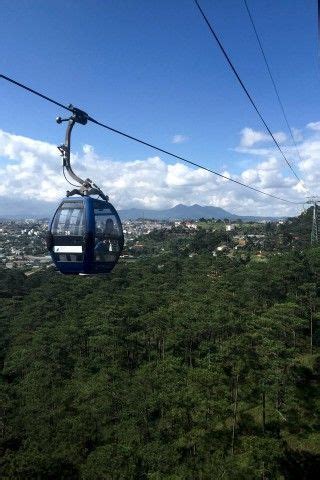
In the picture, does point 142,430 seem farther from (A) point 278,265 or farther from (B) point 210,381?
(A) point 278,265

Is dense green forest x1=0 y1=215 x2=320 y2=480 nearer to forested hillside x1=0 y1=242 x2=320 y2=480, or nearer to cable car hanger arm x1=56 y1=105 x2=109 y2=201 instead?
forested hillside x1=0 y1=242 x2=320 y2=480

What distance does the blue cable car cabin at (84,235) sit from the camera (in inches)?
436

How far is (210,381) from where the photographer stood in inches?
1012

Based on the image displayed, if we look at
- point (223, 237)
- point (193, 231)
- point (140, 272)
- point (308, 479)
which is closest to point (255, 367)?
point (308, 479)

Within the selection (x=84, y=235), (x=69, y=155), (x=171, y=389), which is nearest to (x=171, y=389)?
(x=171, y=389)

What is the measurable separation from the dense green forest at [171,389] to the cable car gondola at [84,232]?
1327 cm

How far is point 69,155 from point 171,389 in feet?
64.5

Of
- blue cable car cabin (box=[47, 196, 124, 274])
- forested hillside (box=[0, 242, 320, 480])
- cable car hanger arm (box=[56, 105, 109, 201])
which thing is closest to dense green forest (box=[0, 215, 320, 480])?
forested hillside (box=[0, 242, 320, 480])

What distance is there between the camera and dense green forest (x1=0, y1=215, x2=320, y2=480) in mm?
21984

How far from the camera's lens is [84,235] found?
36.3 feet

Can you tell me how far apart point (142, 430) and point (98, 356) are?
11727 mm

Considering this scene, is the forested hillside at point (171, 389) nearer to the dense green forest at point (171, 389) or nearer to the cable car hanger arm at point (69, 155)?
the dense green forest at point (171, 389)

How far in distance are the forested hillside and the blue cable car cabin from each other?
13.2 meters

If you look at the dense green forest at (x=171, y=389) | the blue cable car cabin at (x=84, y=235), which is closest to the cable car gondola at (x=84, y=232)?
the blue cable car cabin at (x=84, y=235)
